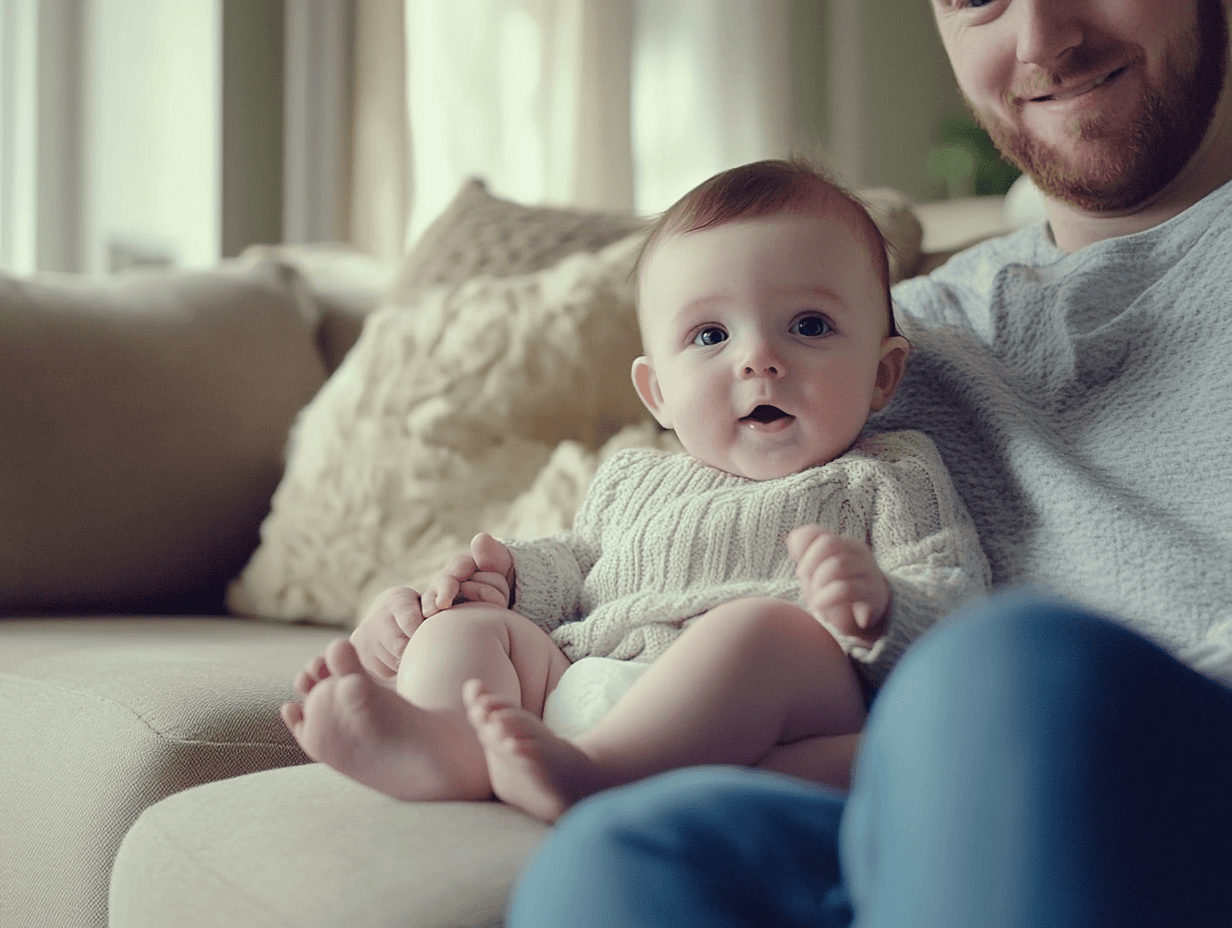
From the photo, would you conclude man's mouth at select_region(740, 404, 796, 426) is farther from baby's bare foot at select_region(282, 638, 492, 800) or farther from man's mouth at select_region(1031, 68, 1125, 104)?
man's mouth at select_region(1031, 68, 1125, 104)

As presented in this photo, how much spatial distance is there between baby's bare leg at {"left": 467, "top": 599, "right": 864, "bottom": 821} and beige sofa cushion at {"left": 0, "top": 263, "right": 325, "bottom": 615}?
1.10 metres

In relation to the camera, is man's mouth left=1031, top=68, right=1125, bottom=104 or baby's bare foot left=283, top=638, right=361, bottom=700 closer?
baby's bare foot left=283, top=638, right=361, bottom=700

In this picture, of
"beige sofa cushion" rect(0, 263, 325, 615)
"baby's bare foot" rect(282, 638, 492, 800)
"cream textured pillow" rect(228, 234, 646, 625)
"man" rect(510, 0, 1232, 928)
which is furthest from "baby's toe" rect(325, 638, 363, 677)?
"beige sofa cushion" rect(0, 263, 325, 615)

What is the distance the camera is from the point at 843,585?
74cm

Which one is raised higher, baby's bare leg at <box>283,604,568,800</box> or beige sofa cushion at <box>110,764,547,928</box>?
baby's bare leg at <box>283,604,568,800</box>

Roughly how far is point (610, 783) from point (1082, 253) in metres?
0.69

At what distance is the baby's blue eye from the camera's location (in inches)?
37.5

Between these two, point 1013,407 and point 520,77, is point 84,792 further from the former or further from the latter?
point 520,77

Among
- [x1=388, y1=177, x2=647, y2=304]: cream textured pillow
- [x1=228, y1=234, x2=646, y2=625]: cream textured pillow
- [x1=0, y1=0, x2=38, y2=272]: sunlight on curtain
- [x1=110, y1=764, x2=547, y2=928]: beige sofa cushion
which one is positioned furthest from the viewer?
[x1=0, y1=0, x2=38, y2=272]: sunlight on curtain

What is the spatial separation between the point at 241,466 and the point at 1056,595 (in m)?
1.19

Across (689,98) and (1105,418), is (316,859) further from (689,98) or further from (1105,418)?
(689,98)

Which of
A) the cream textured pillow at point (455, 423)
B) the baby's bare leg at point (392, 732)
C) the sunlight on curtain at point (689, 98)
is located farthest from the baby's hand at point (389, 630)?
the sunlight on curtain at point (689, 98)

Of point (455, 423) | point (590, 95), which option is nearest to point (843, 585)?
point (455, 423)

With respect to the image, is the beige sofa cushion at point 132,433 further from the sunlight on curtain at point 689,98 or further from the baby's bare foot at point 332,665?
the sunlight on curtain at point 689,98
